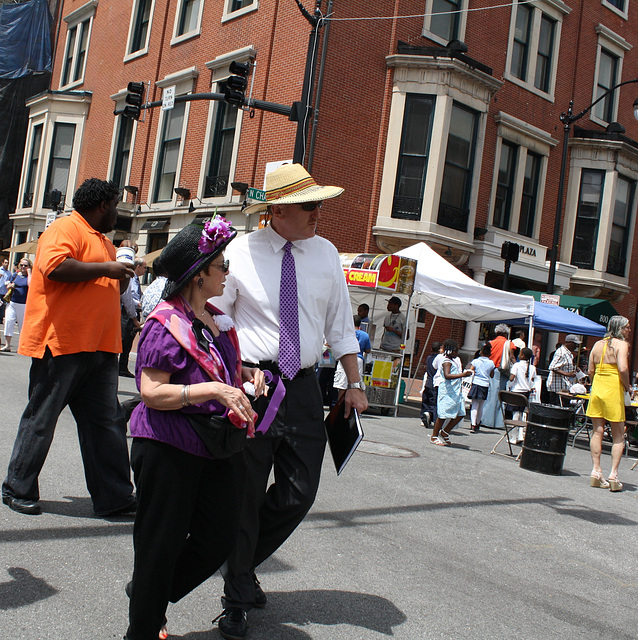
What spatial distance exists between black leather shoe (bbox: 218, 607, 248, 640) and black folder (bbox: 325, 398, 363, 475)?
2.72ft

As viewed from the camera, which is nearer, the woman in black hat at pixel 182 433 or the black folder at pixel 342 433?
the woman in black hat at pixel 182 433

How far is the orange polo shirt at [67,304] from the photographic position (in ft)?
14.2

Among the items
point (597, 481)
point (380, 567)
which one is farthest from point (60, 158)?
point (380, 567)

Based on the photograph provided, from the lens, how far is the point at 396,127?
18.0m

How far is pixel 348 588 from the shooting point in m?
3.83

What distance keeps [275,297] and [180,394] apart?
97 centimetres

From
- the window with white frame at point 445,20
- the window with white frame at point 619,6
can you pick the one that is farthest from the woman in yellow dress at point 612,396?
the window with white frame at point 619,6

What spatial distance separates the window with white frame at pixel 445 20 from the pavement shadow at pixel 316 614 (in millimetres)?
17351

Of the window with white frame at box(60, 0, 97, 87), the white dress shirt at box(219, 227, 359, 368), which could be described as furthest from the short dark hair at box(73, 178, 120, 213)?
the window with white frame at box(60, 0, 97, 87)

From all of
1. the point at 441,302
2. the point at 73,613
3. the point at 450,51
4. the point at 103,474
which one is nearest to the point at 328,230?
the point at 441,302

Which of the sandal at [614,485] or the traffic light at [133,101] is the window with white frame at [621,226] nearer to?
the traffic light at [133,101]

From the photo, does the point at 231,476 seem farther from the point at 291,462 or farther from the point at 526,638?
the point at 526,638

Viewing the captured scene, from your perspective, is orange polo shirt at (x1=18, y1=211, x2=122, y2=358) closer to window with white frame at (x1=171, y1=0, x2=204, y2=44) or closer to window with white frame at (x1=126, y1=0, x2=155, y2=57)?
window with white frame at (x1=171, y1=0, x2=204, y2=44)

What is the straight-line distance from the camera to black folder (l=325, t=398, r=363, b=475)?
137 inches
